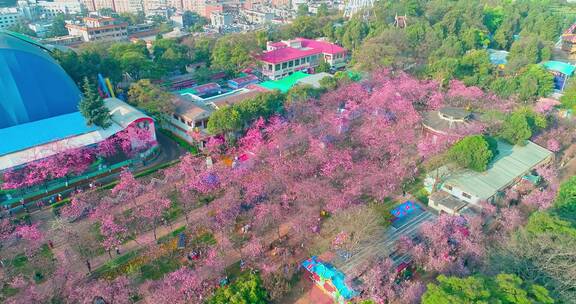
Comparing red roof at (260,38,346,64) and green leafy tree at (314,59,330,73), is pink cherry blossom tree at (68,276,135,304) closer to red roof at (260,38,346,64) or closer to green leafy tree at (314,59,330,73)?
red roof at (260,38,346,64)

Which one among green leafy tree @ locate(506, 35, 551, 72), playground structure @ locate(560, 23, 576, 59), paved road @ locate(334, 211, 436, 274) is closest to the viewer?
paved road @ locate(334, 211, 436, 274)

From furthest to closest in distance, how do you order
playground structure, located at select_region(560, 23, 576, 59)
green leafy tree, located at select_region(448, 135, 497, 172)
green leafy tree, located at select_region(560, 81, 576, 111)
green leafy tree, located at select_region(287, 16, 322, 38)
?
green leafy tree, located at select_region(287, 16, 322, 38) → playground structure, located at select_region(560, 23, 576, 59) → green leafy tree, located at select_region(560, 81, 576, 111) → green leafy tree, located at select_region(448, 135, 497, 172)

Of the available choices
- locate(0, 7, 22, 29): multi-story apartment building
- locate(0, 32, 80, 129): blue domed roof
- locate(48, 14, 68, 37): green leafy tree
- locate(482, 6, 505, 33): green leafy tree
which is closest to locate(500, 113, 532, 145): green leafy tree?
locate(0, 32, 80, 129): blue domed roof

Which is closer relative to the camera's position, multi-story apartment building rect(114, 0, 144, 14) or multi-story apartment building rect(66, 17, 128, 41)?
multi-story apartment building rect(66, 17, 128, 41)

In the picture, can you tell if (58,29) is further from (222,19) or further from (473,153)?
(473,153)

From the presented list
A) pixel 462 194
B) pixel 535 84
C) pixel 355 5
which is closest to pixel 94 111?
pixel 462 194

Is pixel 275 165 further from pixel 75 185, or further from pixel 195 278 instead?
pixel 75 185
